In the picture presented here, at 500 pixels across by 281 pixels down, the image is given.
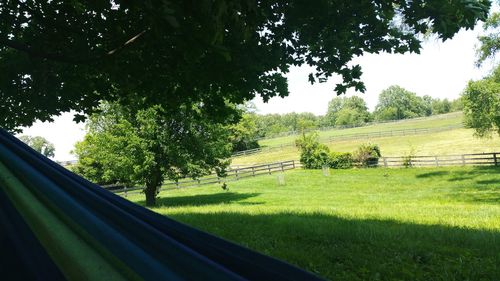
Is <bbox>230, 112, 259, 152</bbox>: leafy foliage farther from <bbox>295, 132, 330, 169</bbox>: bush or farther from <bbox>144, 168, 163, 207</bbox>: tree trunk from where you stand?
<bbox>144, 168, 163, 207</bbox>: tree trunk

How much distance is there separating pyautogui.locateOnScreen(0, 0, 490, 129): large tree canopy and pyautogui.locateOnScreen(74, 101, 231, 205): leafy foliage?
13884 millimetres

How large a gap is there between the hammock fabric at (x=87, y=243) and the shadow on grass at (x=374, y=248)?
12.8ft

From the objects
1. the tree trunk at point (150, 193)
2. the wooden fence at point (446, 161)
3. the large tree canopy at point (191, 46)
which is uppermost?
the large tree canopy at point (191, 46)

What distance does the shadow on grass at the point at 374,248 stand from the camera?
18.9 ft

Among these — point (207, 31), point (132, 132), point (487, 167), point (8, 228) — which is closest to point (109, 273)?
point (8, 228)

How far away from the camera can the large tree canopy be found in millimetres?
5805

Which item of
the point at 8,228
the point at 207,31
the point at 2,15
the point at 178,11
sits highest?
the point at 2,15

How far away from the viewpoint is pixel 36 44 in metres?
7.01

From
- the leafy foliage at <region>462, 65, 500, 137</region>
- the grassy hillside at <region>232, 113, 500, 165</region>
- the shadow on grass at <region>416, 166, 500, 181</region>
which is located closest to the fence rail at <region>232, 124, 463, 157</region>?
the grassy hillside at <region>232, 113, 500, 165</region>

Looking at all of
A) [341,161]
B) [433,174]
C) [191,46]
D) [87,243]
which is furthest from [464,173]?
[87,243]

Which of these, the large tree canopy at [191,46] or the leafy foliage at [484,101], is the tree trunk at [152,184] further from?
the leafy foliage at [484,101]

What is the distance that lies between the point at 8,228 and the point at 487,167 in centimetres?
3855

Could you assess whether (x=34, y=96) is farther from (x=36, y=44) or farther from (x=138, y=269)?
(x=138, y=269)

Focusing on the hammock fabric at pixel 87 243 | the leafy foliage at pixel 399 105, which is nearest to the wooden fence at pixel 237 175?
the hammock fabric at pixel 87 243
